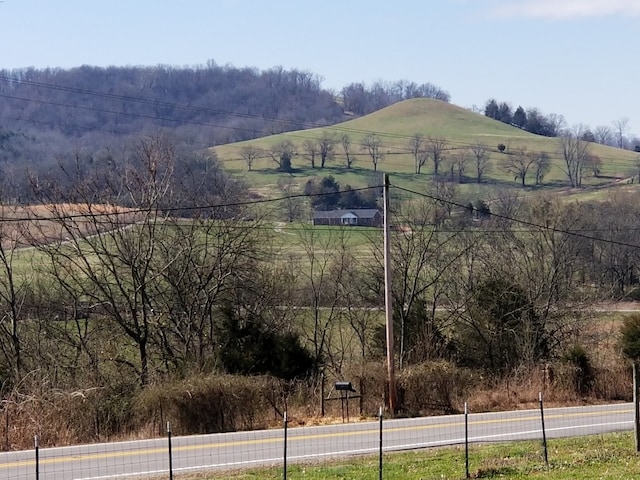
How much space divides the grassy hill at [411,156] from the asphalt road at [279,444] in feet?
286

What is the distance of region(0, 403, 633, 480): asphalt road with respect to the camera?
53.6 ft

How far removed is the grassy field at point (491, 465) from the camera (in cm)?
1419

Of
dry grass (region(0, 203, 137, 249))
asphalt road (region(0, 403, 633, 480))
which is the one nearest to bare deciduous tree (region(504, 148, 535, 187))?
dry grass (region(0, 203, 137, 249))

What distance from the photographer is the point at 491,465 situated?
597 inches

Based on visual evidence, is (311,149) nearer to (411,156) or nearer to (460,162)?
(411,156)

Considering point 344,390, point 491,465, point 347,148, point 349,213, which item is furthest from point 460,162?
point 491,465

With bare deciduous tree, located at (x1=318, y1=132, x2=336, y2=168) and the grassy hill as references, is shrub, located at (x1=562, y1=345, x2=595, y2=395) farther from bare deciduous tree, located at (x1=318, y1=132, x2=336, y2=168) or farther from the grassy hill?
bare deciduous tree, located at (x1=318, y1=132, x2=336, y2=168)

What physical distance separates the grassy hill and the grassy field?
3644 inches

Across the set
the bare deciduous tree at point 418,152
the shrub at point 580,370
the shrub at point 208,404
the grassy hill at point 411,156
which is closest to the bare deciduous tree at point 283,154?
the grassy hill at point 411,156

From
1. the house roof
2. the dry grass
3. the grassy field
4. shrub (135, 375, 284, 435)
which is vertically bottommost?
shrub (135, 375, 284, 435)

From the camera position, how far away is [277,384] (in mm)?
25484

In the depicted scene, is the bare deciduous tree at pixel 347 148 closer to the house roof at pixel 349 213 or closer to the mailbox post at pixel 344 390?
the house roof at pixel 349 213

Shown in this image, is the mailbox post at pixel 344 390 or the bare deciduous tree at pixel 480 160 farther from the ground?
the bare deciduous tree at pixel 480 160

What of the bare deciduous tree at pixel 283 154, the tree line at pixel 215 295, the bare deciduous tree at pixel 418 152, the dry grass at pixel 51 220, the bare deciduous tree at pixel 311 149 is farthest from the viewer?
the bare deciduous tree at pixel 311 149
